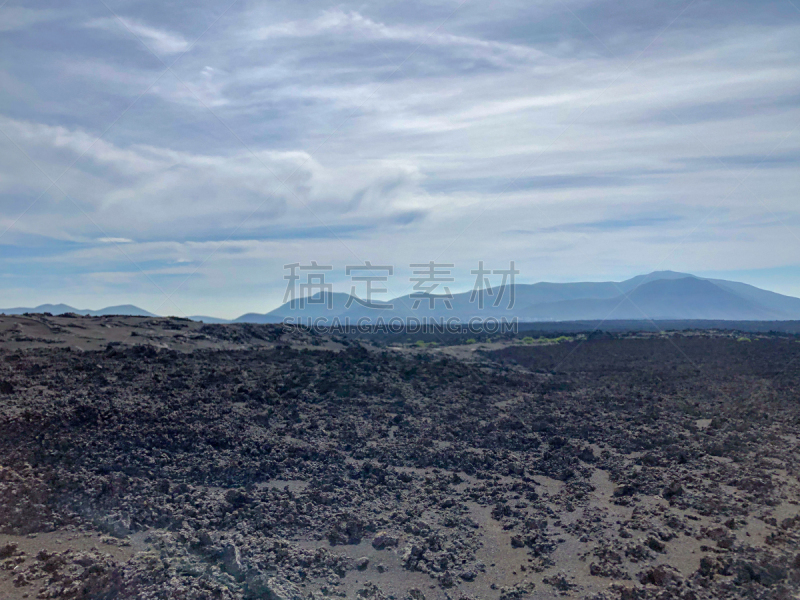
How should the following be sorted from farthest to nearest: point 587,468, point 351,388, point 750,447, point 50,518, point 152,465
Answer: point 351,388, point 750,447, point 587,468, point 152,465, point 50,518

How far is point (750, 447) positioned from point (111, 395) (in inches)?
622

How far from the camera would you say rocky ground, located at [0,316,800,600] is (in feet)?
22.1

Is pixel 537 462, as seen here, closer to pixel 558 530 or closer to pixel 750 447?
pixel 558 530

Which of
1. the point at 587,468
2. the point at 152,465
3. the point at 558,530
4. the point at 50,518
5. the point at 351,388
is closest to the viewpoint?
the point at 50,518

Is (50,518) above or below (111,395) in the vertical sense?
below

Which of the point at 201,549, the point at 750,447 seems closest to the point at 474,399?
the point at 750,447

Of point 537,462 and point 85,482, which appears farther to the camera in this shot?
point 537,462

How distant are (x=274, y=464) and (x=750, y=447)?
11.3 m

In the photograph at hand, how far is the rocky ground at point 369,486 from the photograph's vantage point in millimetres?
6730

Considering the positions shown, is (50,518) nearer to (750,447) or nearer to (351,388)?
(351,388)

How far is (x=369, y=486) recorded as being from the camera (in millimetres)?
10000

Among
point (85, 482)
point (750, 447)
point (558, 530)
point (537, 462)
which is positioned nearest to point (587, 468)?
point (537, 462)

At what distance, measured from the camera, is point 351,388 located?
55.7 ft

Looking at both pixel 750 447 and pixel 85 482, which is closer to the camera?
pixel 85 482
